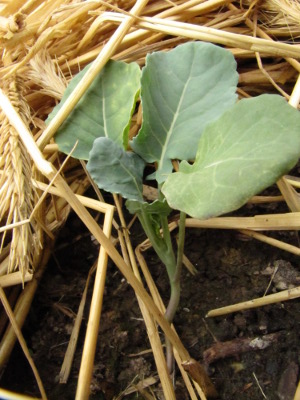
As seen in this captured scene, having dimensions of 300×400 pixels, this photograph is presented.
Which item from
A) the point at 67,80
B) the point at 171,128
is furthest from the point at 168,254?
the point at 67,80

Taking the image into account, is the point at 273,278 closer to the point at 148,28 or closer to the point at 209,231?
the point at 209,231

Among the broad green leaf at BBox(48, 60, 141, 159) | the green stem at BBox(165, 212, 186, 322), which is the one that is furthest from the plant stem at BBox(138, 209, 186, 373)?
the broad green leaf at BBox(48, 60, 141, 159)

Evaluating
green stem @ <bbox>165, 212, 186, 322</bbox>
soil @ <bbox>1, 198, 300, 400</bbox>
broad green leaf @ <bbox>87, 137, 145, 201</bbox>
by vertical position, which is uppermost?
broad green leaf @ <bbox>87, 137, 145, 201</bbox>

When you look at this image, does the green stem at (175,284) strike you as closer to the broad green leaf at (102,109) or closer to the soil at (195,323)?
the soil at (195,323)

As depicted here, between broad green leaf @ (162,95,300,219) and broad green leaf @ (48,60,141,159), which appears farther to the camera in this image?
broad green leaf @ (48,60,141,159)

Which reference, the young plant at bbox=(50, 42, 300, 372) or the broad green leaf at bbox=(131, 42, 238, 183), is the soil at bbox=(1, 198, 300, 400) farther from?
the broad green leaf at bbox=(131, 42, 238, 183)

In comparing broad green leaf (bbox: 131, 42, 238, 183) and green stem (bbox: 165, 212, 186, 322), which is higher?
broad green leaf (bbox: 131, 42, 238, 183)

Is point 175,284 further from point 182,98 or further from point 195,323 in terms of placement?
point 182,98
